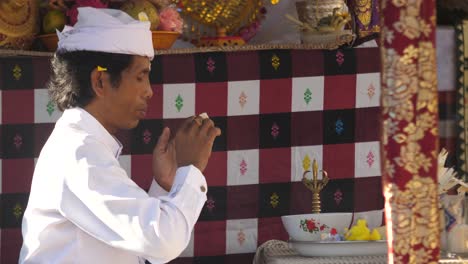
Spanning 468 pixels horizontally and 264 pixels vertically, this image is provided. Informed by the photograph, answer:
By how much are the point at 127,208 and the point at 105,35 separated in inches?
25.2

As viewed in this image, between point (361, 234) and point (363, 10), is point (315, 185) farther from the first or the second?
point (363, 10)

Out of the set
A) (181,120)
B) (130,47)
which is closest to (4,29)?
(181,120)

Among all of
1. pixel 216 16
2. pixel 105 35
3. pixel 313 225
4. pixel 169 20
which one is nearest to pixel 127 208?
pixel 105 35

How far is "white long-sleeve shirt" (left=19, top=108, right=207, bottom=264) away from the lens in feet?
11.1

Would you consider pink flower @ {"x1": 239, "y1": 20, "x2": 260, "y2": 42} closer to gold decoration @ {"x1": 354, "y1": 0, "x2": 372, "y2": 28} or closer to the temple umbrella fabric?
gold decoration @ {"x1": 354, "y1": 0, "x2": 372, "y2": 28}

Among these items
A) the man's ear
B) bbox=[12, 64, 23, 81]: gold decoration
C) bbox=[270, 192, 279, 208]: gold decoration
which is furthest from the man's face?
bbox=[270, 192, 279, 208]: gold decoration

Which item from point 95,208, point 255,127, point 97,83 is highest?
point 97,83

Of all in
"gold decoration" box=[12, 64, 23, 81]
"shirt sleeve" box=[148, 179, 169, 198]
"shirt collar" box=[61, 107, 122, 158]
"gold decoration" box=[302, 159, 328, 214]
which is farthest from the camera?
"gold decoration" box=[12, 64, 23, 81]

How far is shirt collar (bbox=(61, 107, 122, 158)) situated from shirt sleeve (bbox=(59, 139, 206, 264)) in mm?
130

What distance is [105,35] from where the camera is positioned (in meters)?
3.77

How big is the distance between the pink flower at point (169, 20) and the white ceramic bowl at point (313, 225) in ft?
3.26

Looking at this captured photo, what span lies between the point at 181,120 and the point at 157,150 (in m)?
A: 1.08

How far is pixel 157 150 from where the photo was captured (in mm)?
3854

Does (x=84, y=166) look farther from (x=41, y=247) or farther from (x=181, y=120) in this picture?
(x=181, y=120)
